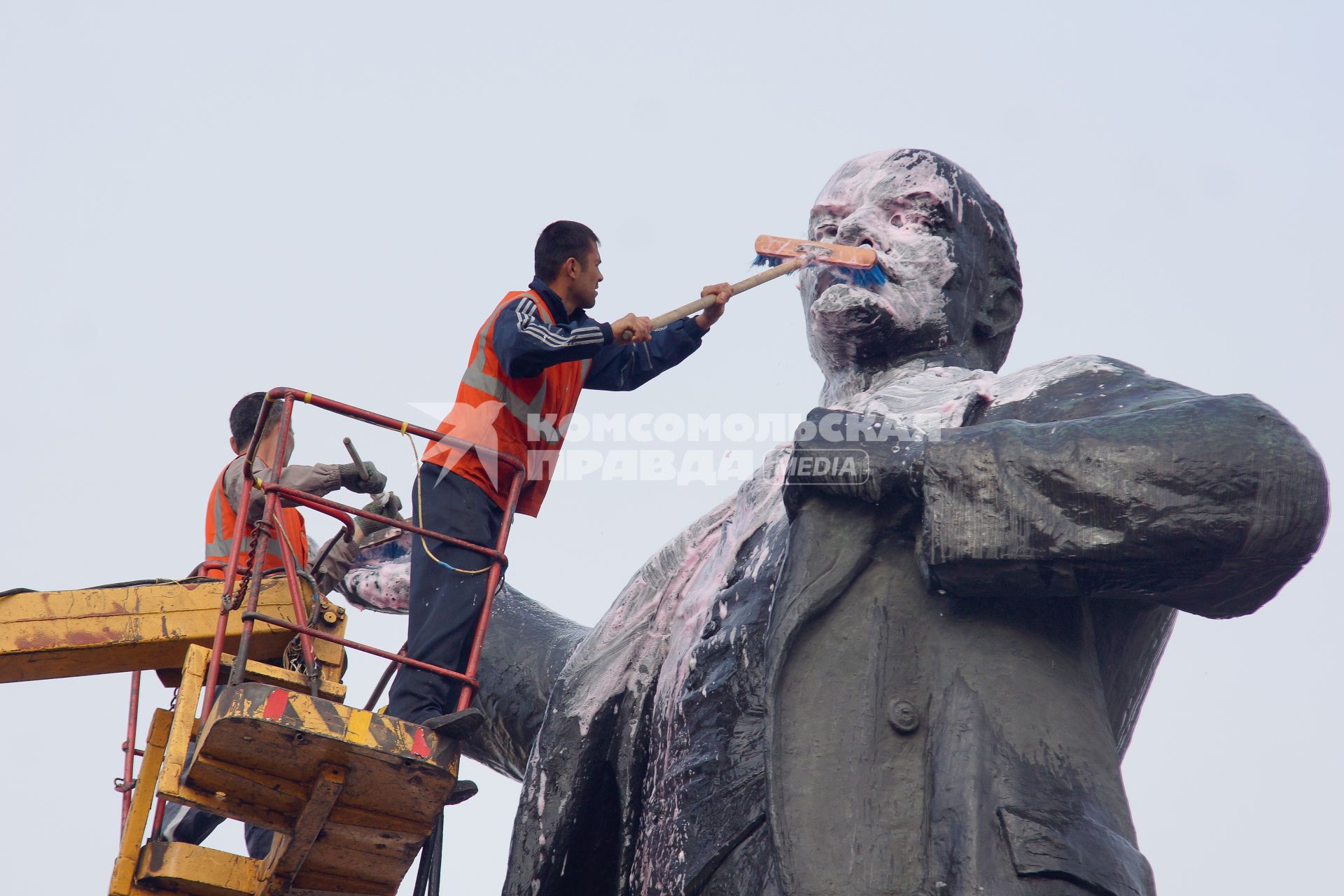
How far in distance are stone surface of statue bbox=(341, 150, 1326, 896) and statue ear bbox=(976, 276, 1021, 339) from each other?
131 mm

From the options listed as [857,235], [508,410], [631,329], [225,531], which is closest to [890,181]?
[857,235]

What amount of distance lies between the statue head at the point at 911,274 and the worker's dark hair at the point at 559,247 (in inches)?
34.4

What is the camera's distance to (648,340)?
7562 millimetres

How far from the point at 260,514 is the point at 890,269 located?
2639mm

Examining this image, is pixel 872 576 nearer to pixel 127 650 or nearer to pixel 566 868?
pixel 566 868

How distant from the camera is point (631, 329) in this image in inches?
285

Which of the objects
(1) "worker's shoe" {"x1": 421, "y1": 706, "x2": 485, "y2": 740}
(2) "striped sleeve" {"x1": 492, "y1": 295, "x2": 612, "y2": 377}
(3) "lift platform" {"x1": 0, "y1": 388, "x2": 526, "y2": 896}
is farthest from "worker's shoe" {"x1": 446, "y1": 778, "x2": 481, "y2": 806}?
(2) "striped sleeve" {"x1": 492, "y1": 295, "x2": 612, "y2": 377}

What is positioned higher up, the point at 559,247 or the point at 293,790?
the point at 559,247

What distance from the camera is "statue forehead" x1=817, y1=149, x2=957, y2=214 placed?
7.65m

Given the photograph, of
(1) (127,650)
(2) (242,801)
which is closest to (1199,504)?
(2) (242,801)

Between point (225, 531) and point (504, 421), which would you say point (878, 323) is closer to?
point (504, 421)

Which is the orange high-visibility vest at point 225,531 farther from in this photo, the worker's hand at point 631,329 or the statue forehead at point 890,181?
the statue forehead at point 890,181

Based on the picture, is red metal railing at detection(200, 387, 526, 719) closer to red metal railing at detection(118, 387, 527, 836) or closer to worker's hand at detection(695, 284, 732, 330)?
red metal railing at detection(118, 387, 527, 836)

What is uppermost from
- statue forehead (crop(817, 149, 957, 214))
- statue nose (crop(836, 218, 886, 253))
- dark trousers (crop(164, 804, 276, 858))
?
statue forehead (crop(817, 149, 957, 214))
